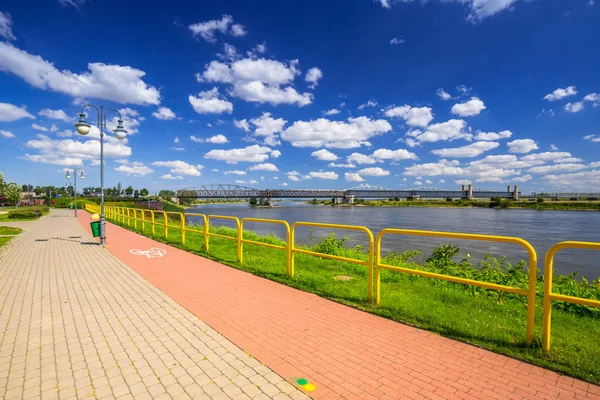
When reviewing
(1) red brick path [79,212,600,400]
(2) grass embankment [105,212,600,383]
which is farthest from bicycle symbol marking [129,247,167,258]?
(1) red brick path [79,212,600,400]

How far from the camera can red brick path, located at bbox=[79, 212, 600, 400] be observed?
286cm

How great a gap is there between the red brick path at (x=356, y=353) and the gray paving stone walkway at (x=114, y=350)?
0.29 m

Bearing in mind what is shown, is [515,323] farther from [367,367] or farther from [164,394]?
[164,394]

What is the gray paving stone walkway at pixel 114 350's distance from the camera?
295 centimetres

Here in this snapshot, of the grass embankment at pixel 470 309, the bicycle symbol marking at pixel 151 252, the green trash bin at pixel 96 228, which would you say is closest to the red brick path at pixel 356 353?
the grass embankment at pixel 470 309

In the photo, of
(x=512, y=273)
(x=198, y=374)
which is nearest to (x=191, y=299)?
(x=198, y=374)

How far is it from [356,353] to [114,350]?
2.71 m

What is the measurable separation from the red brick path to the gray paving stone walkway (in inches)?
11.3

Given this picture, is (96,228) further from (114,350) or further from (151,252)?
(114,350)

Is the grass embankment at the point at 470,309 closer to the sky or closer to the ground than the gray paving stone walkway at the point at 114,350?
closer to the sky

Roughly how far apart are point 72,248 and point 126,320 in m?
8.46

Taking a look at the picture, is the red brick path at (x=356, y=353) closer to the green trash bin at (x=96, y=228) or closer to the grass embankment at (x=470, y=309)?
the grass embankment at (x=470, y=309)

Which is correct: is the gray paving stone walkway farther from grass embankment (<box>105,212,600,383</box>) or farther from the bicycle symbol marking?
the bicycle symbol marking

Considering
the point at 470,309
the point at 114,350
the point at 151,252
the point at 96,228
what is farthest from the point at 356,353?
the point at 96,228
